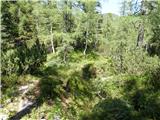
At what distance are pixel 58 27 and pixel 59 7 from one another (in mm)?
5761

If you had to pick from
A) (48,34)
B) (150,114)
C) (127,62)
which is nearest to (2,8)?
(48,34)

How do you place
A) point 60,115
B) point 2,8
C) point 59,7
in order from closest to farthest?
1. point 60,115
2. point 2,8
3. point 59,7

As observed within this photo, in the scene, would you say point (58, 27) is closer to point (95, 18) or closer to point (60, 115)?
point (95, 18)

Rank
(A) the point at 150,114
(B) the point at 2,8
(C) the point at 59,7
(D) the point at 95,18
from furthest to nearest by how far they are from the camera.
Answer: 1. (D) the point at 95,18
2. (C) the point at 59,7
3. (B) the point at 2,8
4. (A) the point at 150,114

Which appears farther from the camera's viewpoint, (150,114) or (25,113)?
(25,113)

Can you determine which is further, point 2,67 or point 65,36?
point 65,36

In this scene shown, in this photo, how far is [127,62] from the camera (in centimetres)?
1941

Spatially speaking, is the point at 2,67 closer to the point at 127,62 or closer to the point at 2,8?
the point at 127,62

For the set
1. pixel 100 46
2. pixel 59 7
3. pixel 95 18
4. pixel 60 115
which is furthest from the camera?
pixel 100 46

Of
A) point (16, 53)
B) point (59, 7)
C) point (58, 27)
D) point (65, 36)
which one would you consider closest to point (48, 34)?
point (58, 27)

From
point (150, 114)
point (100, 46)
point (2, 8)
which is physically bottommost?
point (100, 46)

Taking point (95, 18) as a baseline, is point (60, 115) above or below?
below

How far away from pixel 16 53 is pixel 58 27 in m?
26.4

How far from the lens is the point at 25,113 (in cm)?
1434
